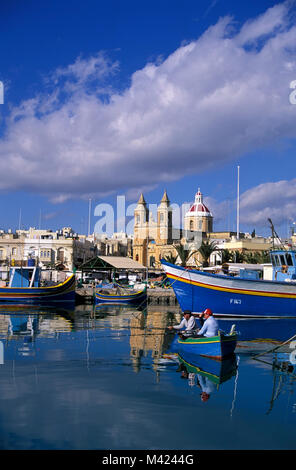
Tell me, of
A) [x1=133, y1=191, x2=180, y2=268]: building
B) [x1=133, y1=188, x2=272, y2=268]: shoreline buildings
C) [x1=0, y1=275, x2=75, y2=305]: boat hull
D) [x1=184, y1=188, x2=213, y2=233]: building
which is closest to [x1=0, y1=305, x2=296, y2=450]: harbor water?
[x1=0, y1=275, x2=75, y2=305]: boat hull

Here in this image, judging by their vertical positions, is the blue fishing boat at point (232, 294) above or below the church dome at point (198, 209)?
below

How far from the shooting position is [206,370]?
13703mm

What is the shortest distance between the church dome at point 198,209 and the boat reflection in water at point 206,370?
96.6m

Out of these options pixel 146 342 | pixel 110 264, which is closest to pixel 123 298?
pixel 110 264

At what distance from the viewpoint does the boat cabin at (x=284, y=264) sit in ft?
110

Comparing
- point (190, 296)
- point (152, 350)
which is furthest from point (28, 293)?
point (152, 350)

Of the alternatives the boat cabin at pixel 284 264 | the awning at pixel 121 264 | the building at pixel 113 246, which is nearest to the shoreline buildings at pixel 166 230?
the building at pixel 113 246

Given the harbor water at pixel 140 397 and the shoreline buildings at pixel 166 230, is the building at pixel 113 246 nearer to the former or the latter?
the shoreline buildings at pixel 166 230

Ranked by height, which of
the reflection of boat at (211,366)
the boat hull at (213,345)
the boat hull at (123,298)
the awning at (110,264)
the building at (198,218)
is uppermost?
the building at (198,218)

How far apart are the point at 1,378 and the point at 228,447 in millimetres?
7092

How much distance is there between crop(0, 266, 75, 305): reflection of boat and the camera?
4162 centimetres

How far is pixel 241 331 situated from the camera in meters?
24.3
